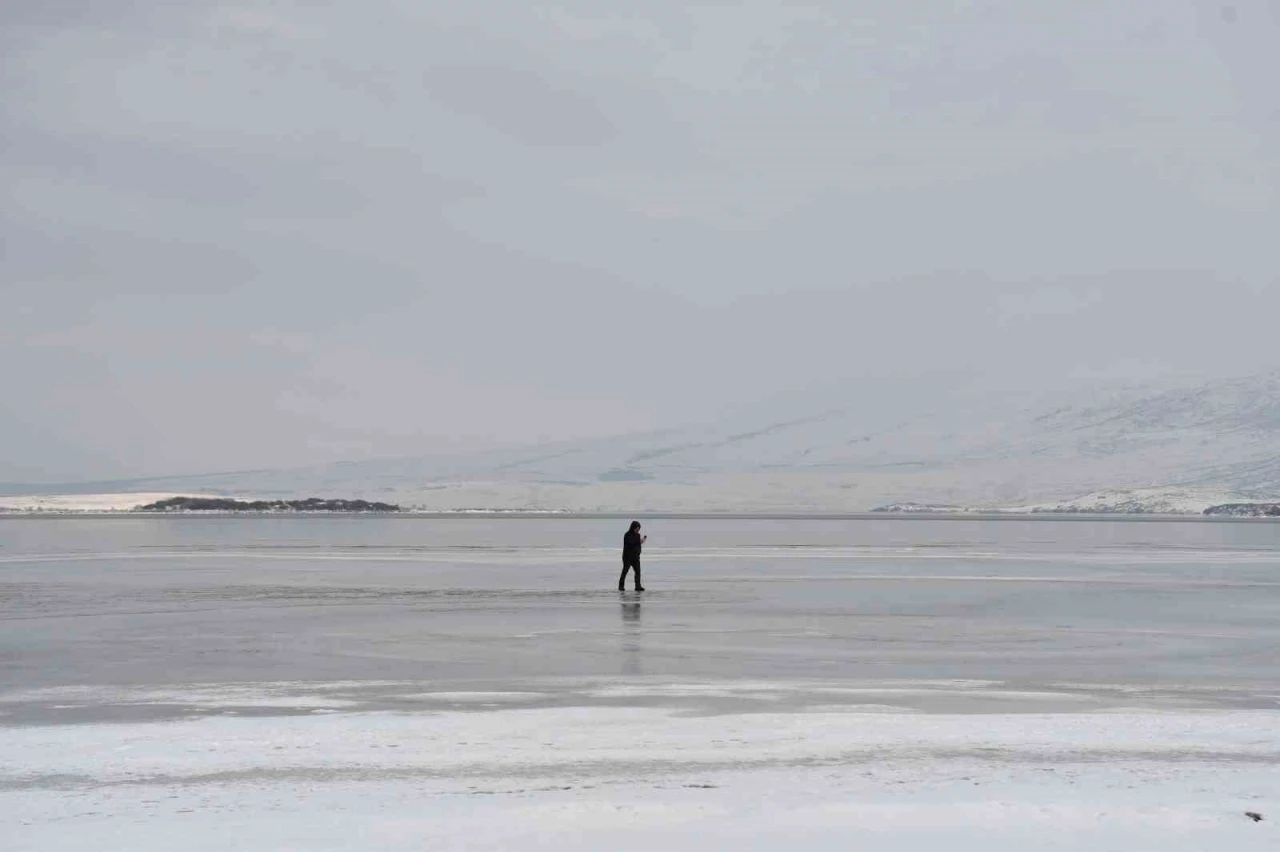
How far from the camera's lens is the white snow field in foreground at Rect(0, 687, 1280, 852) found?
32.3 ft

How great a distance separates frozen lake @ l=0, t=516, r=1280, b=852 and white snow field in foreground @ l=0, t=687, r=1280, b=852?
0.13 ft

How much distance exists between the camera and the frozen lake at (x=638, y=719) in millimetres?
10219

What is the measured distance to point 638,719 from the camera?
14.3 meters

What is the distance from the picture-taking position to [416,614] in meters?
26.5

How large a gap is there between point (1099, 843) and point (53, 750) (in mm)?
8309

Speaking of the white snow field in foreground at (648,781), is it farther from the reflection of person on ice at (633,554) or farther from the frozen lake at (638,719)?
the reflection of person on ice at (633,554)

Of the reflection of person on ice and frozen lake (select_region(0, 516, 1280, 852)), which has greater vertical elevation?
the reflection of person on ice

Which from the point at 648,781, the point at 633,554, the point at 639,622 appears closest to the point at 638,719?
the point at 648,781

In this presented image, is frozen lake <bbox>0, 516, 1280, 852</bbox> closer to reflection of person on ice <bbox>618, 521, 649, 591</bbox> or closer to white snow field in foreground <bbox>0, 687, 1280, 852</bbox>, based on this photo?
white snow field in foreground <bbox>0, 687, 1280, 852</bbox>

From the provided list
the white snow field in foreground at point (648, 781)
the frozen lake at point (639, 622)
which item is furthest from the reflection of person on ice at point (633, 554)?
the white snow field in foreground at point (648, 781)

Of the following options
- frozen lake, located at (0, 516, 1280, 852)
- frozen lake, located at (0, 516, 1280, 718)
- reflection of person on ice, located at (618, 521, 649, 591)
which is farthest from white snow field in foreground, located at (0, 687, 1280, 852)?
reflection of person on ice, located at (618, 521, 649, 591)

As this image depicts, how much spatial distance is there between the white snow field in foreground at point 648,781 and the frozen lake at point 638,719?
0.04 m

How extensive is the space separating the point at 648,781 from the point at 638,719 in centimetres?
287

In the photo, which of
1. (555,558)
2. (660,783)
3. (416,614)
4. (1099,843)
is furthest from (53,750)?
(555,558)
